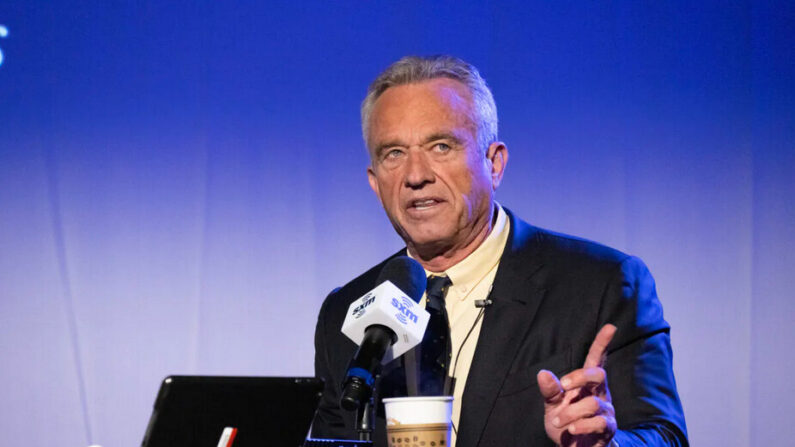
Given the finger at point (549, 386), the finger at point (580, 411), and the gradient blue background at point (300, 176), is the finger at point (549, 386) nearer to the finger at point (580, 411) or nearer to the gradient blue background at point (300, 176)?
the finger at point (580, 411)

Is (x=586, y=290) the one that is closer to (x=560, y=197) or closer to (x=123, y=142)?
(x=560, y=197)

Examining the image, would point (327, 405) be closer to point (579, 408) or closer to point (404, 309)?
point (404, 309)

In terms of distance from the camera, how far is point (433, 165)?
2605 millimetres

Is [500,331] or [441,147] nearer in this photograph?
[500,331]

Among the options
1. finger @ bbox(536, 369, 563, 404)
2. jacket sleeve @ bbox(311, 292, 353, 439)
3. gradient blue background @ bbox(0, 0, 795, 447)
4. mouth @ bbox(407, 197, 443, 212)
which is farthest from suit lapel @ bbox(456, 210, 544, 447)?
gradient blue background @ bbox(0, 0, 795, 447)

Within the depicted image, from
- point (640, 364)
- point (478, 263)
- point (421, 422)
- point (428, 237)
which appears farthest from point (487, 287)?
point (421, 422)

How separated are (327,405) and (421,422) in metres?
1.28

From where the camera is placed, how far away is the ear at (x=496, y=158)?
9.16 feet

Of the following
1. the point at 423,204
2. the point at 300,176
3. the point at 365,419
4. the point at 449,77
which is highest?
the point at 449,77

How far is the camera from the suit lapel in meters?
2.31

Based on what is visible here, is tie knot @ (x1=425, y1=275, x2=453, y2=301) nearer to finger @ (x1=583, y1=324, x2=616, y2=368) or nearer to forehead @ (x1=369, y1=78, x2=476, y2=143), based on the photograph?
forehead @ (x1=369, y1=78, x2=476, y2=143)

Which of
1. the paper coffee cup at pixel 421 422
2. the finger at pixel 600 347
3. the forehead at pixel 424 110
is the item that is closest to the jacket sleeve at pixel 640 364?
the finger at pixel 600 347

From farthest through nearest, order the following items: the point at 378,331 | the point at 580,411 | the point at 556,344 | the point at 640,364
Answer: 1. the point at 556,344
2. the point at 640,364
3. the point at 378,331
4. the point at 580,411

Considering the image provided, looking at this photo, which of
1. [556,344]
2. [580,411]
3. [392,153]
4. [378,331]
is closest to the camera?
[580,411]
